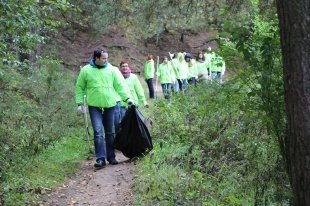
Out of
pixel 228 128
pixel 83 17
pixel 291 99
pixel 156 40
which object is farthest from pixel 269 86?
pixel 156 40

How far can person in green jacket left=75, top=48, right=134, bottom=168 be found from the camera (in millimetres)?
8406

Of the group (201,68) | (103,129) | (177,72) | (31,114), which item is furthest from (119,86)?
(201,68)

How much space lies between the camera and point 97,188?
7.18m

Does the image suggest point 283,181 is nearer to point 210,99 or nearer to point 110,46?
point 210,99

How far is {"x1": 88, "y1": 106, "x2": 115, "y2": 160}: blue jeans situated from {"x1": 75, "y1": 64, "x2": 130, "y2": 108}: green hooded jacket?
5.7 inches

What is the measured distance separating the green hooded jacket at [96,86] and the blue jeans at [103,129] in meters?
0.15

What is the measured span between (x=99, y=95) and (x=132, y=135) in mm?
963

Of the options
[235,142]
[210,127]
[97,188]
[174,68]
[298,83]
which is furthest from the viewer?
[174,68]

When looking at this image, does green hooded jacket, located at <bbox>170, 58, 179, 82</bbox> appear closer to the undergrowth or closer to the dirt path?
the undergrowth

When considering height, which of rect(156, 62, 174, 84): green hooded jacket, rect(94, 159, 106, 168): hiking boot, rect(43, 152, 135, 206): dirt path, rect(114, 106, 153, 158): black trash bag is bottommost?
rect(43, 152, 135, 206): dirt path

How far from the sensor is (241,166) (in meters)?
A: 7.60

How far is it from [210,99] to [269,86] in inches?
38.3

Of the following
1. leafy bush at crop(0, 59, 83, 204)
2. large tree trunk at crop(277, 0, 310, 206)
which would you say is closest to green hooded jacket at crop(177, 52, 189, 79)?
leafy bush at crop(0, 59, 83, 204)

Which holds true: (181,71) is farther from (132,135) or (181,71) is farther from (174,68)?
(132,135)
